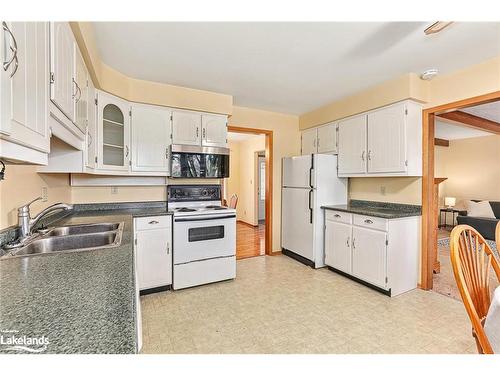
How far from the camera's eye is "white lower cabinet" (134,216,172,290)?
2629 millimetres

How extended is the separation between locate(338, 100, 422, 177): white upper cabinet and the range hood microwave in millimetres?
1729

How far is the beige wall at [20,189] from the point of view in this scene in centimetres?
138

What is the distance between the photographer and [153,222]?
2.69m

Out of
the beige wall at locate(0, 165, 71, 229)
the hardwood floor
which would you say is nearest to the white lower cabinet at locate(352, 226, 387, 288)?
the hardwood floor

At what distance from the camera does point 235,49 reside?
2.18 metres

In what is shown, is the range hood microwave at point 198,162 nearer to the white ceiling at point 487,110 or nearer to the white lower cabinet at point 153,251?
the white lower cabinet at point 153,251

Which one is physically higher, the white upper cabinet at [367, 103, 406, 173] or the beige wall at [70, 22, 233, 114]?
the beige wall at [70, 22, 233, 114]

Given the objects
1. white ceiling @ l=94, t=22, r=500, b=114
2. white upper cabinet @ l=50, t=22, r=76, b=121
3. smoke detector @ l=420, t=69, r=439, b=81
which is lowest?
white upper cabinet @ l=50, t=22, r=76, b=121

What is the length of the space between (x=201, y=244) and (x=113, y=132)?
5.22 feet

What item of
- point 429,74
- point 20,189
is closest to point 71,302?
point 20,189

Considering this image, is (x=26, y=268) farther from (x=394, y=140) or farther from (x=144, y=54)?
(x=394, y=140)

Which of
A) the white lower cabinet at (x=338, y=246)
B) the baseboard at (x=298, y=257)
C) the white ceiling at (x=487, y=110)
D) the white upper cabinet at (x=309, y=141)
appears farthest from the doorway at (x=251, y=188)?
the white ceiling at (x=487, y=110)

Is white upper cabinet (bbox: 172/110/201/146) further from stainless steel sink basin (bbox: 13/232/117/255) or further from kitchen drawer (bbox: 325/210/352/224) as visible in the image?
kitchen drawer (bbox: 325/210/352/224)

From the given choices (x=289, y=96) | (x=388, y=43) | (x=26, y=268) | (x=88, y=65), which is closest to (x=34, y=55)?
(x=26, y=268)
